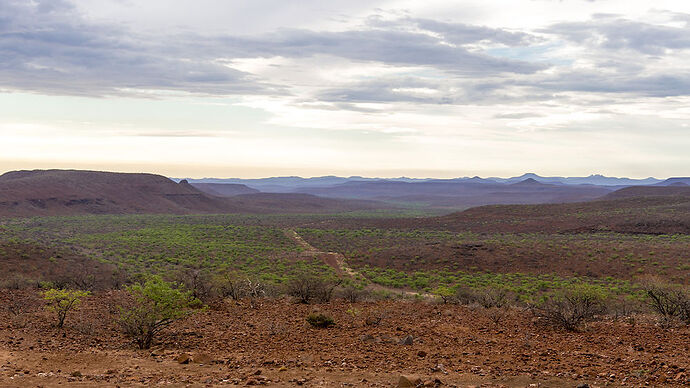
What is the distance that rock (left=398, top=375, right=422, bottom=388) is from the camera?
276 inches

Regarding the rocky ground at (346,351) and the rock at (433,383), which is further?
the rocky ground at (346,351)

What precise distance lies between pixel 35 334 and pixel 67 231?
4998cm

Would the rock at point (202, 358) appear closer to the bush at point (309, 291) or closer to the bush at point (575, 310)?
the bush at point (309, 291)

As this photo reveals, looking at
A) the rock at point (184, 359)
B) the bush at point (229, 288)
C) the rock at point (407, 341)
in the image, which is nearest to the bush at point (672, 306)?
the rock at point (407, 341)

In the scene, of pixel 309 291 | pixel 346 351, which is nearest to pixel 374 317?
pixel 346 351

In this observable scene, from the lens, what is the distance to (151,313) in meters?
10.4

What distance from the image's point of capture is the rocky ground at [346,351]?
743cm

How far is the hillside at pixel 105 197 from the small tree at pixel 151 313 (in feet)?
270

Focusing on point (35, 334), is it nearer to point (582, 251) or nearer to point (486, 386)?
point (486, 386)

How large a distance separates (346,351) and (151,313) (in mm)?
4358

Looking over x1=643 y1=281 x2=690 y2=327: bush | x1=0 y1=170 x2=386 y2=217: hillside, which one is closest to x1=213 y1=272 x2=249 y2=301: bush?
x1=643 y1=281 x2=690 y2=327: bush

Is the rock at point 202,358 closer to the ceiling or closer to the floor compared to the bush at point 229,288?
closer to the ceiling

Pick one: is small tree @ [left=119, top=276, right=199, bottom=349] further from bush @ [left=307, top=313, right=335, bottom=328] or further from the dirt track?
the dirt track

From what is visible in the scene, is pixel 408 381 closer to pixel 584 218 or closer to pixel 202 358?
pixel 202 358
